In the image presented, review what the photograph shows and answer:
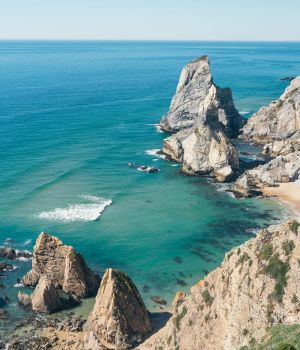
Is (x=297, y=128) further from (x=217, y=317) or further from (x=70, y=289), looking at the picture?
(x=217, y=317)

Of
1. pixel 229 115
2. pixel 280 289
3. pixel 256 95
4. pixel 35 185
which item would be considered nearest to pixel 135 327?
pixel 280 289

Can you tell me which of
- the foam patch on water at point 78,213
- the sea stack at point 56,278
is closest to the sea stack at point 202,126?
the foam patch on water at point 78,213

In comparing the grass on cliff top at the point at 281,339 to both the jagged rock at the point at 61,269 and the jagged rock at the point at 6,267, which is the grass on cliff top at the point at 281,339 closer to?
the jagged rock at the point at 61,269

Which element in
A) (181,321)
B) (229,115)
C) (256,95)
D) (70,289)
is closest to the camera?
(181,321)

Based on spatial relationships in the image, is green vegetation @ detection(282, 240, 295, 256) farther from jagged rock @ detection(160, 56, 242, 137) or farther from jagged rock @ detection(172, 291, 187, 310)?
jagged rock @ detection(160, 56, 242, 137)

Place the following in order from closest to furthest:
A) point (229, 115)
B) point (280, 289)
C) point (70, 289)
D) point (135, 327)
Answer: point (280, 289) < point (135, 327) < point (70, 289) < point (229, 115)

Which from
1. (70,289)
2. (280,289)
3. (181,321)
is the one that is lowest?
(70,289)

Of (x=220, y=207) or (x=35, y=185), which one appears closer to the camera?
(x=220, y=207)

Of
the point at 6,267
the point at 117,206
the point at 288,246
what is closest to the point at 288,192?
the point at 117,206
